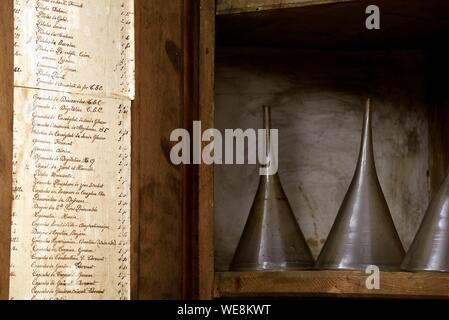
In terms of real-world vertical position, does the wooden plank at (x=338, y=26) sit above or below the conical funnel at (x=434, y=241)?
above

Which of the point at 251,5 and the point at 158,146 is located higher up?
the point at 251,5

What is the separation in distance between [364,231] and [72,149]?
41 cm

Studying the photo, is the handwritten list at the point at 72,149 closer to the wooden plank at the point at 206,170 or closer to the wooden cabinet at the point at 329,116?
the wooden plank at the point at 206,170

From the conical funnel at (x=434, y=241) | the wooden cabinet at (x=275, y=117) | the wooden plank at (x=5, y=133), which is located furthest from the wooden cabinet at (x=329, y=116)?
the wooden plank at (x=5, y=133)

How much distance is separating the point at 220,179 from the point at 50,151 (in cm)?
41

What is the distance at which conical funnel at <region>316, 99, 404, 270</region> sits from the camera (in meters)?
1.22

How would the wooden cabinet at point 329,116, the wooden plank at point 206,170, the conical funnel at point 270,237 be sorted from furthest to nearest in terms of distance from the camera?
the wooden cabinet at point 329,116
the conical funnel at point 270,237
the wooden plank at point 206,170

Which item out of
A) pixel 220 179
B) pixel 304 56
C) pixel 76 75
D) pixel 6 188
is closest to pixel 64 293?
pixel 6 188

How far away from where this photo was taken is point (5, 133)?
3.54 feet

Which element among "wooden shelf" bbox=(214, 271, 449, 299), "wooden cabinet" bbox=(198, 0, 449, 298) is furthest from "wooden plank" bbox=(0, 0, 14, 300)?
"wooden cabinet" bbox=(198, 0, 449, 298)

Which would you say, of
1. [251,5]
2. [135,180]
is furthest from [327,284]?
[251,5]

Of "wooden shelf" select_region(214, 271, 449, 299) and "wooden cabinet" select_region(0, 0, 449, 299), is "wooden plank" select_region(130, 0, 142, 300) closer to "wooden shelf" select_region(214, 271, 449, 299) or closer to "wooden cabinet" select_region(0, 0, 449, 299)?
"wooden cabinet" select_region(0, 0, 449, 299)

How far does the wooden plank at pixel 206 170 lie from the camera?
1.17m

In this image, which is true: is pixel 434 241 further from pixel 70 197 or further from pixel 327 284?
pixel 70 197
